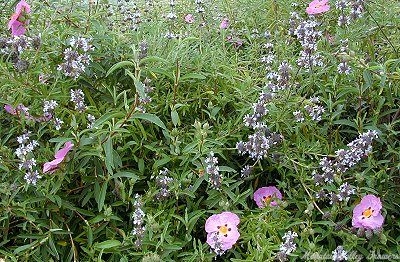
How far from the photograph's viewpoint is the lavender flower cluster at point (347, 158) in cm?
159

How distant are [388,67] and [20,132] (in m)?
1.14

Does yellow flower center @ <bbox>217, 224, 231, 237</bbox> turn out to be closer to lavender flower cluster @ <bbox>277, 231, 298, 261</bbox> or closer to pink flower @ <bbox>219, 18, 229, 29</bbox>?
lavender flower cluster @ <bbox>277, 231, 298, 261</bbox>

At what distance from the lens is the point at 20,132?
1788 mm

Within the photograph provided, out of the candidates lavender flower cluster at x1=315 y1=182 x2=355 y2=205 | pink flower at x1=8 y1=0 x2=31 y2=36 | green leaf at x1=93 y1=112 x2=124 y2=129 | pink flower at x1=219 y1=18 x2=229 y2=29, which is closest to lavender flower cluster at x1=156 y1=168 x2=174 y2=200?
green leaf at x1=93 y1=112 x2=124 y2=129

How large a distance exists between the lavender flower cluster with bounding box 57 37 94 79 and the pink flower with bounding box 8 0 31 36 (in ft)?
0.50

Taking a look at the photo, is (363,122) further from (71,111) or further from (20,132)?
(20,132)

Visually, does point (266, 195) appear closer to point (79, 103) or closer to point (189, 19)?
point (79, 103)

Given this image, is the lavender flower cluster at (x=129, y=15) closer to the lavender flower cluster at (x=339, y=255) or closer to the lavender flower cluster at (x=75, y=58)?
the lavender flower cluster at (x=75, y=58)

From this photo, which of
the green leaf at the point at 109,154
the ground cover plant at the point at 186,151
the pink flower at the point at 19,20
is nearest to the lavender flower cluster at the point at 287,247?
the ground cover plant at the point at 186,151

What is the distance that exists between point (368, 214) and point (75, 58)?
884 millimetres

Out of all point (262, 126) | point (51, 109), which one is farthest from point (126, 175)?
point (262, 126)

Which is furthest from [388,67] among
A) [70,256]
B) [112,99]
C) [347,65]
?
[70,256]

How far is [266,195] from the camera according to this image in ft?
5.56

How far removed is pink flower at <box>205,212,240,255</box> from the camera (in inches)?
59.4
